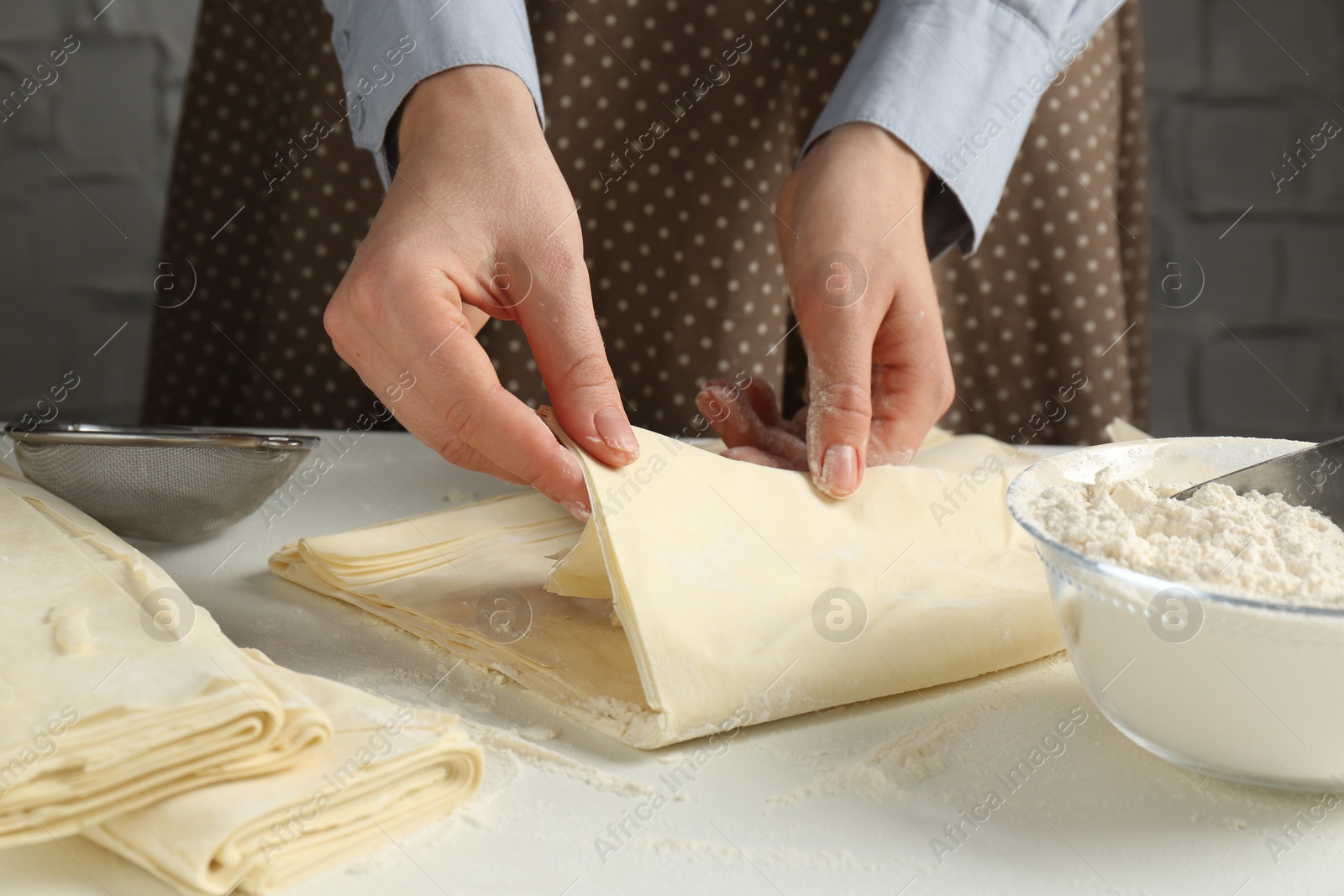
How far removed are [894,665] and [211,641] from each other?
41 centimetres

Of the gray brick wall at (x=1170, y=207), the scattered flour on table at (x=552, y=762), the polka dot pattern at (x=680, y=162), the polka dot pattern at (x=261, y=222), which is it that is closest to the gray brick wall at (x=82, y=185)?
the gray brick wall at (x=1170, y=207)

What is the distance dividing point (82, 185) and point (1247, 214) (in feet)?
9.53

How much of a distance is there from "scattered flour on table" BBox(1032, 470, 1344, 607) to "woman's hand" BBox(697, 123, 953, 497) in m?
0.26

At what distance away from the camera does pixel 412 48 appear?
0.89m

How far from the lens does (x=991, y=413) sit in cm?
164

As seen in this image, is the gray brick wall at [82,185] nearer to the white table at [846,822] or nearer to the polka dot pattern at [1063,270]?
the polka dot pattern at [1063,270]

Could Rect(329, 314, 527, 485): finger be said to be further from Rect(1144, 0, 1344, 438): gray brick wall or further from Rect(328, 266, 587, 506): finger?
Rect(1144, 0, 1344, 438): gray brick wall

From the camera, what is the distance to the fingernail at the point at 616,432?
71 centimetres

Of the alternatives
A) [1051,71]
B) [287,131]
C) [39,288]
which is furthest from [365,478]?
[39,288]

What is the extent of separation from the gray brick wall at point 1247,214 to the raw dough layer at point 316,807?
2.67 meters

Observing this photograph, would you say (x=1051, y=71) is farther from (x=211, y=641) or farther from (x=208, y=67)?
(x=208, y=67)

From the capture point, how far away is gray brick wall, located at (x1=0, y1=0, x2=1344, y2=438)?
2.44 m

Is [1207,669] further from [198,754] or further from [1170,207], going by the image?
[1170,207]

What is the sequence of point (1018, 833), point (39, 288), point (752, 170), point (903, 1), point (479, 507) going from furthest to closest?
point (39, 288)
point (752, 170)
point (903, 1)
point (479, 507)
point (1018, 833)
